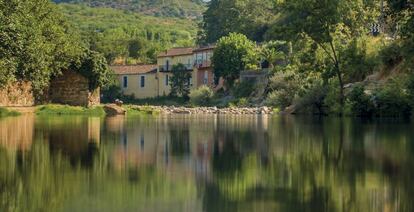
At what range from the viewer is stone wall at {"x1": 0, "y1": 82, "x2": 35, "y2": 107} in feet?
173

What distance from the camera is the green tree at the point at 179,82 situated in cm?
8962

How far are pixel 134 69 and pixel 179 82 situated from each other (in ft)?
25.2

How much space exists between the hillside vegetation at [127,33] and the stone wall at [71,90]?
11.0 metres

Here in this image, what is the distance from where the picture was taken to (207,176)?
1224cm

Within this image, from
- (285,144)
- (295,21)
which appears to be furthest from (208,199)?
A: (295,21)

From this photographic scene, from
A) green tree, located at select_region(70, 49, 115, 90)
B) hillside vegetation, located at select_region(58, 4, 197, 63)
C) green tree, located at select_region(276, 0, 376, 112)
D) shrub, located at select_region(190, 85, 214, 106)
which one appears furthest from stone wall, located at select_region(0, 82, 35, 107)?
shrub, located at select_region(190, 85, 214, 106)

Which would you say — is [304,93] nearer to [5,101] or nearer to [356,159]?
[5,101]

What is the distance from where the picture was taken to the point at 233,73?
81.4 m

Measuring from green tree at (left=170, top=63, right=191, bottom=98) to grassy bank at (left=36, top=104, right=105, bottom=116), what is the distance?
35867mm

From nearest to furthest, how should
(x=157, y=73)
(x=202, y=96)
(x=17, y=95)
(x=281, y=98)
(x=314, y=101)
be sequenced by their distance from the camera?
(x=314, y=101) < (x=17, y=95) < (x=281, y=98) < (x=202, y=96) < (x=157, y=73)

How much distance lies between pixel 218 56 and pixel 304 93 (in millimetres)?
28989

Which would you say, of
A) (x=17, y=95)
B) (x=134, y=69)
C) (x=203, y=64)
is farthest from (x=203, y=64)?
(x=17, y=95)

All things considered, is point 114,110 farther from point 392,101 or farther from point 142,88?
point 142,88

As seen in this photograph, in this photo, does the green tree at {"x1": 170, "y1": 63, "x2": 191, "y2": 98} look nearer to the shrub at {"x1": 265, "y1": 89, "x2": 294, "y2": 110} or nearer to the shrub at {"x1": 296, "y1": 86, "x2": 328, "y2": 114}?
the shrub at {"x1": 265, "y1": 89, "x2": 294, "y2": 110}
